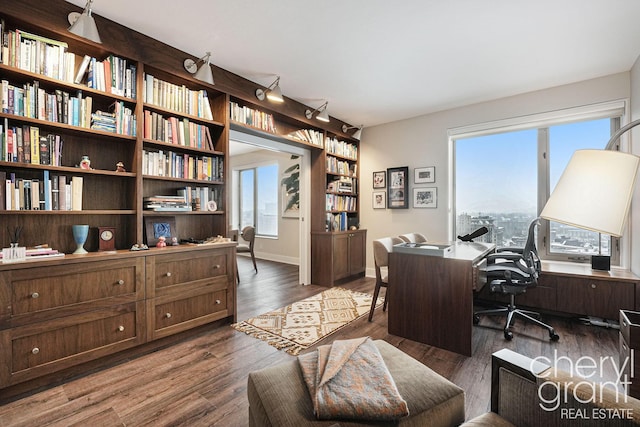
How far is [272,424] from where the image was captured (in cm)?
103

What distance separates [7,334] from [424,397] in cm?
232

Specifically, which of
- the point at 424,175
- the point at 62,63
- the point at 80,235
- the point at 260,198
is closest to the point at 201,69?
the point at 62,63

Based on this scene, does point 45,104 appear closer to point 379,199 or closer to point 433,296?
point 433,296

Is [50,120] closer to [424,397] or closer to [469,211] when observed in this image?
[424,397]

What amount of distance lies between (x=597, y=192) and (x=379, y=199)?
13.5 feet

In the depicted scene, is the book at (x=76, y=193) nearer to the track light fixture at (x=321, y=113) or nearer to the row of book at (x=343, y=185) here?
the track light fixture at (x=321, y=113)

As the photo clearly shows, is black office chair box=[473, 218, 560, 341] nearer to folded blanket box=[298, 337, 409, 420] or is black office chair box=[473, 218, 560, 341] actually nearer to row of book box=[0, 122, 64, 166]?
folded blanket box=[298, 337, 409, 420]

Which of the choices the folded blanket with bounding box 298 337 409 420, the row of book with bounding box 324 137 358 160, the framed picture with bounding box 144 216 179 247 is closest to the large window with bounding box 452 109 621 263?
the row of book with bounding box 324 137 358 160

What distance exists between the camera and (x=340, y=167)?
484 centimetres

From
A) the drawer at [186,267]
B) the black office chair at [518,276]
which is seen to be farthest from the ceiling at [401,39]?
the drawer at [186,267]

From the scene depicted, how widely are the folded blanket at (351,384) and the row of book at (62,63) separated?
245 cm

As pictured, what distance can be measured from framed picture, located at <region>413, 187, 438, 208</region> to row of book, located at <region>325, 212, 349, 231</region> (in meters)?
1.11

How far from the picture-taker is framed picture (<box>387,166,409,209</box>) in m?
4.69

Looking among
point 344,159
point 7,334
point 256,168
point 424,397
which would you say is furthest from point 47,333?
point 256,168
